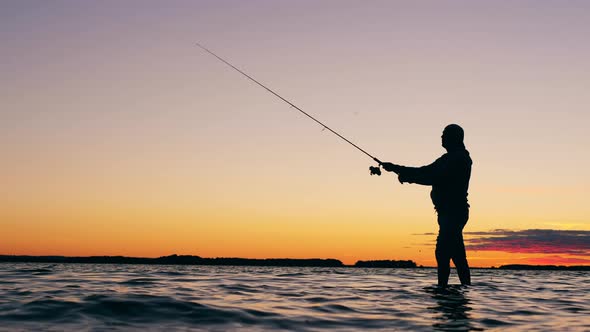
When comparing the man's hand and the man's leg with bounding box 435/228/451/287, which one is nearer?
the man's leg with bounding box 435/228/451/287

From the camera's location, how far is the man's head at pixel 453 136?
12125 mm

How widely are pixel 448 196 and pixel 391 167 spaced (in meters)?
1.30

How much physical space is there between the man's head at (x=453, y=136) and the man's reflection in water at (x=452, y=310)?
3015mm

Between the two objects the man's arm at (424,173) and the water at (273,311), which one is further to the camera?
the man's arm at (424,173)

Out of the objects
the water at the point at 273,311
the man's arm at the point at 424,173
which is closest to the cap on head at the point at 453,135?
the man's arm at the point at 424,173

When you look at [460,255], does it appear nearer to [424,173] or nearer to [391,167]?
[424,173]

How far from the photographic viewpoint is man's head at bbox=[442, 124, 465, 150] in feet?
39.8

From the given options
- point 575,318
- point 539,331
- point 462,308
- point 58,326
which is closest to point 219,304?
point 58,326

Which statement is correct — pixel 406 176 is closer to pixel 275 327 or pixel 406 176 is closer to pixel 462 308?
pixel 462 308

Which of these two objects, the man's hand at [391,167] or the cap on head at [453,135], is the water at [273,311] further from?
the cap on head at [453,135]

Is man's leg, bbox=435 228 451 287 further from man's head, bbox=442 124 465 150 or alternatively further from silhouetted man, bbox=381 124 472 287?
man's head, bbox=442 124 465 150

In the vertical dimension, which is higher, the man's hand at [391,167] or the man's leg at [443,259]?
the man's hand at [391,167]

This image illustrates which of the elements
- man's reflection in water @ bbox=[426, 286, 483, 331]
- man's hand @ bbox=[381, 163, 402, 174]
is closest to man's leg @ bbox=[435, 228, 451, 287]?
man's reflection in water @ bbox=[426, 286, 483, 331]

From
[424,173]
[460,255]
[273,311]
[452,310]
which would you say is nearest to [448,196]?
[424,173]
